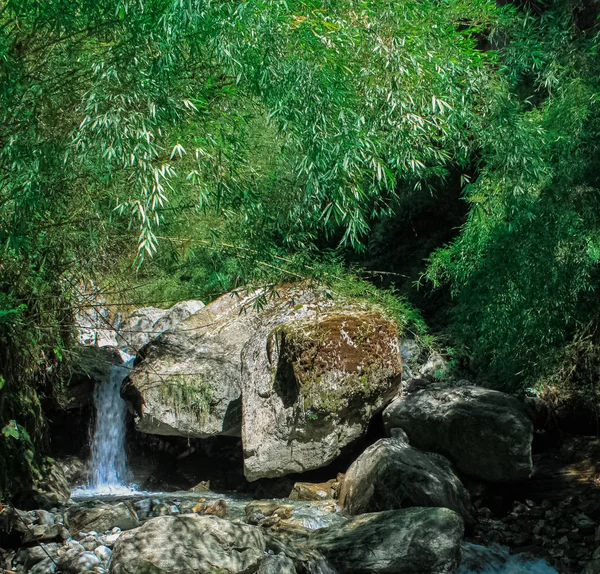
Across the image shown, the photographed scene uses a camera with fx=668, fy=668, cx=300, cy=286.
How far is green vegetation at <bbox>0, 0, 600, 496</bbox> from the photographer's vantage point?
3.61 metres

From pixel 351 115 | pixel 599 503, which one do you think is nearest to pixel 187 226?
pixel 351 115

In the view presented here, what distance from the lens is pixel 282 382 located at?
6.60 m

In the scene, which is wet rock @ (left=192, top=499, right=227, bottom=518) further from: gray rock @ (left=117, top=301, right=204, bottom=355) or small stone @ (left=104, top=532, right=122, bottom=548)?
gray rock @ (left=117, top=301, right=204, bottom=355)

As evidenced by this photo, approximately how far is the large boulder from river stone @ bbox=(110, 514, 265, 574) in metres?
2.14

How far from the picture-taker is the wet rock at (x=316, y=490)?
6172 mm

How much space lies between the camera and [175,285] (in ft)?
37.6

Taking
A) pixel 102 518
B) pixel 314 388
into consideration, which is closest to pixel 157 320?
pixel 314 388

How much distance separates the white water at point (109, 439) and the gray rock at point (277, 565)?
363 centimetres

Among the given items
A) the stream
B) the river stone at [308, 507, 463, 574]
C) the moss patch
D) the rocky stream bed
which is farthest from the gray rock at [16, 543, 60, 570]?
the moss patch

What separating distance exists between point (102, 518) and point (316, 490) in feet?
6.79

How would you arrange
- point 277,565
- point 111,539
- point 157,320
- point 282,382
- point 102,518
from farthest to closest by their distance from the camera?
1. point 157,320
2. point 282,382
3. point 102,518
4. point 111,539
5. point 277,565

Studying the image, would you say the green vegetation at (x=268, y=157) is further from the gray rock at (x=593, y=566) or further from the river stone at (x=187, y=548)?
the gray rock at (x=593, y=566)

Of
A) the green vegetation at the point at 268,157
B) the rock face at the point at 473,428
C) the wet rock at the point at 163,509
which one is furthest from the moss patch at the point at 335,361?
the wet rock at the point at 163,509

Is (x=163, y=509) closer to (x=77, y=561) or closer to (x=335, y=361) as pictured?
(x=77, y=561)
